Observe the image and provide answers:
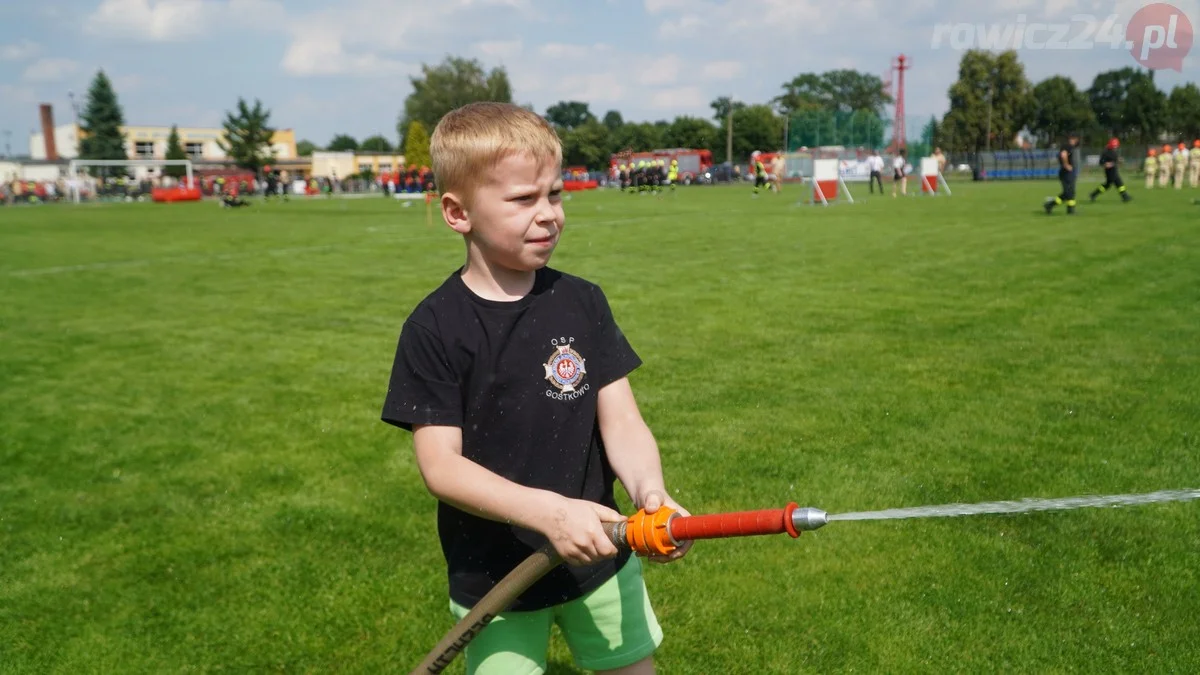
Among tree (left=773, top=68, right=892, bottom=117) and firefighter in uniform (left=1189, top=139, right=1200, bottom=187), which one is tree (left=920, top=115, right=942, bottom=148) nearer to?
firefighter in uniform (left=1189, top=139, right=1200, bottom=187)

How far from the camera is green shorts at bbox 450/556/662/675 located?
256cm

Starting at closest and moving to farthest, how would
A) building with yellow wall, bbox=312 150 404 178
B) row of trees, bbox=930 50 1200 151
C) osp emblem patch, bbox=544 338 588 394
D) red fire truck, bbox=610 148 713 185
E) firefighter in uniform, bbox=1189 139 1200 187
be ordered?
osp emblem patch, bbox=544 338 588 394 < firefighter in uniform, bbox=1189 139 1200 187 < red fire truck, bbox=610 148 713 185 < row of trees, bbox=930 50 1200 151 < building with yellow wall, bbox=312 150 404 178

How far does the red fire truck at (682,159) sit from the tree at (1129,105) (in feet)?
92.3

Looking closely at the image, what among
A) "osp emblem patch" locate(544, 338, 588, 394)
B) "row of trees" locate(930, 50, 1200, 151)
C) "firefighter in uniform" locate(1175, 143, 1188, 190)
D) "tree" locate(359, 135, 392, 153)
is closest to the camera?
"osp emblem patch" locate(544, 338, 588, 394)

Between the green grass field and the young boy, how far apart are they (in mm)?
1286

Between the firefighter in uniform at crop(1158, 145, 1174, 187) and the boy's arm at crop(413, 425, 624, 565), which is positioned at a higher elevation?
the firefighter in uniform at crop(1158, 145, 1174, 187)

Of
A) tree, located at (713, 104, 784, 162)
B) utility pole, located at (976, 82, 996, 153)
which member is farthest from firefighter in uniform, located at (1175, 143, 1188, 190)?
tree, located at (713, 104, 784, 162)

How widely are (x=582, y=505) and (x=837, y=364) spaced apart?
6.28m

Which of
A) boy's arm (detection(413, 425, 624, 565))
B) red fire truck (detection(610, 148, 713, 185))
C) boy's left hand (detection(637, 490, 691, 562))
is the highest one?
red fire truck (detection(610, 148, 713, 185))

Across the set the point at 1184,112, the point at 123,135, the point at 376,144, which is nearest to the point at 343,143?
the point at 376,144

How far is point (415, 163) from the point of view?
87.9 m

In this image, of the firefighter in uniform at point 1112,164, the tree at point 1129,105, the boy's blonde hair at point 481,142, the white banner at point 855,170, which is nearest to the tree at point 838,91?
the tree at point 1129,105

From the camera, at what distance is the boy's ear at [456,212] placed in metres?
2.51

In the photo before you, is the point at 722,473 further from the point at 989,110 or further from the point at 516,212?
the point at 989,110
